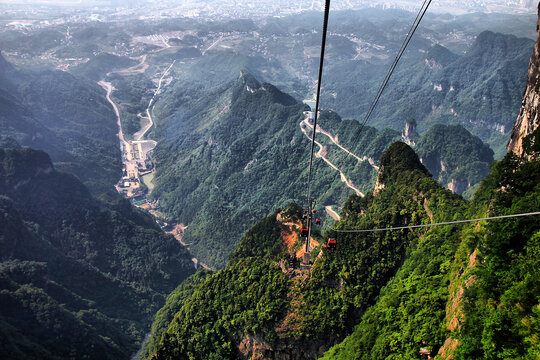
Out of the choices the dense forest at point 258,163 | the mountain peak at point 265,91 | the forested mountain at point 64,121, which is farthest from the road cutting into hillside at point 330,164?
the forested mountain at point 64,121

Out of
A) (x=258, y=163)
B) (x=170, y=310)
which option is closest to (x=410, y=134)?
(x=258, y=163)

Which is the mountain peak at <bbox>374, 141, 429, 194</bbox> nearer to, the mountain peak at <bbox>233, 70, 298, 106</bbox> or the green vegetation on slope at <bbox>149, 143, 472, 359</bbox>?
the green vegetation on slope at <bbox>149, 143, 472, 359</bbox>

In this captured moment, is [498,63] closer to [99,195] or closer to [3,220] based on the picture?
[99,195]

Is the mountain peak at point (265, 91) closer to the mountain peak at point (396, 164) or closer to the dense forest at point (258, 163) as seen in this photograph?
the dense forest at point (258, 163)

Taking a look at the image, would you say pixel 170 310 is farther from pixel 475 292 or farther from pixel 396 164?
pixel 475 292

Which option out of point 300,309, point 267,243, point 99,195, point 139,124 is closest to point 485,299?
point 300,309
